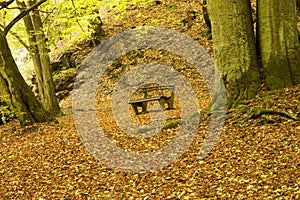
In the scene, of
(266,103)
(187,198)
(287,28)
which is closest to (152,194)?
(187,198)

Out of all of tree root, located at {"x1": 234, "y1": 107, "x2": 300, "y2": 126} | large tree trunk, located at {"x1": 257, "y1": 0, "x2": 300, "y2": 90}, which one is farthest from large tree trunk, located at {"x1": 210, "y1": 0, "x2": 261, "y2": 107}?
tree root, located at {"x1": 234, "y1": 107, "x2": 300, "y2": 126}

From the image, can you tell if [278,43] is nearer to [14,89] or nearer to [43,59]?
[14,89]

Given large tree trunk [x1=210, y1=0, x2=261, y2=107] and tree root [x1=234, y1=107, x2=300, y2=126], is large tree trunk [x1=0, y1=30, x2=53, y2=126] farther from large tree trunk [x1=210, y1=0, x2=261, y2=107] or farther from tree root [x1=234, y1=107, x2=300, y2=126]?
tree root [x1=234, y1=107, x2=300, y2=126]

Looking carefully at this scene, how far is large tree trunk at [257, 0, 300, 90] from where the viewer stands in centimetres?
682

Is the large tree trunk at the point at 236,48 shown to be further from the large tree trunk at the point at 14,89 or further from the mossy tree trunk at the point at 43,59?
the mossy tree trunk at the point at 43,59

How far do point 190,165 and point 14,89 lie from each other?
18.6ft

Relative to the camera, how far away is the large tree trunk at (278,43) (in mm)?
6824

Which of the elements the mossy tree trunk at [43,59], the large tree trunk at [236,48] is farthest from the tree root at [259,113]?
the mossy tree trunk at [43,59]

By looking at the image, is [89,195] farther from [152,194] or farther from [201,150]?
[201,150]

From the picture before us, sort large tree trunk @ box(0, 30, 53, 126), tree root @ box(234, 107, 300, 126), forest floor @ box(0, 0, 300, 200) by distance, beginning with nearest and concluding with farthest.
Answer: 1. forest floor @ box(0, 0, 300, 200)
2. tree root @ box(234, 107, 300, 126)
3. large tree trunk @ box(0, 30, 53, 126)

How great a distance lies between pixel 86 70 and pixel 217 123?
1243 centimetres

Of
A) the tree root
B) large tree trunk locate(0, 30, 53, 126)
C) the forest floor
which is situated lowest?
the forest floor

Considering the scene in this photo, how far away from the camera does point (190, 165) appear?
18.5 feet

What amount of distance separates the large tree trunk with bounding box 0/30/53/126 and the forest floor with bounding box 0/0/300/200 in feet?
3.27
